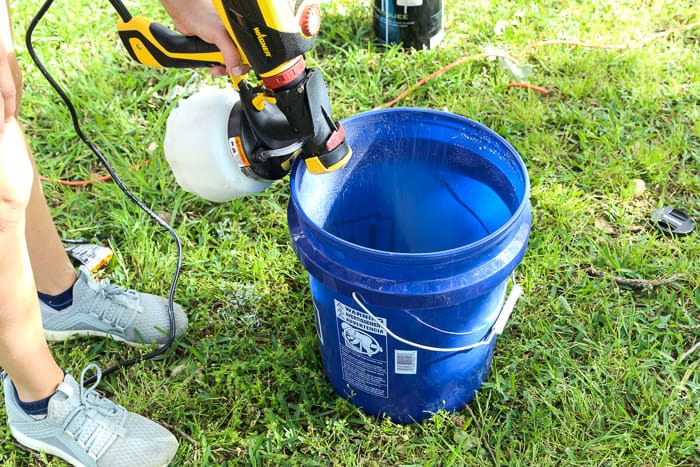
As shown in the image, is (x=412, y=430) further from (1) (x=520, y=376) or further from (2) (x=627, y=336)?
(2) (x=627, y=336)

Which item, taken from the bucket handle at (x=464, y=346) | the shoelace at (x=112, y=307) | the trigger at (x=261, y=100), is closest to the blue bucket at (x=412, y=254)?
the bucket handle at (x=464, y=346)

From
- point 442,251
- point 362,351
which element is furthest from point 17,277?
point 442,251

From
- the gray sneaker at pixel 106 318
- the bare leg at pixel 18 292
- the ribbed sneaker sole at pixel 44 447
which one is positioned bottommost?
the ribbed sneaker sole at pixel 44 447

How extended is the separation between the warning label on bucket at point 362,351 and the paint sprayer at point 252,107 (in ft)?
1.05

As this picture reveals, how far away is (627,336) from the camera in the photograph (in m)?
1.83

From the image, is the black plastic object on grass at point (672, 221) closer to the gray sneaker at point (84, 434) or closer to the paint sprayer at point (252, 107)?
the paint sprayer at point (252, 107)

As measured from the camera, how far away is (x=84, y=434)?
1610mm

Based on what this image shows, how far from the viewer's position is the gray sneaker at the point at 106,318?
1856 millimetres

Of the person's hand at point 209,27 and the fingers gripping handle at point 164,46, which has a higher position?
the person's hand at point 209,27

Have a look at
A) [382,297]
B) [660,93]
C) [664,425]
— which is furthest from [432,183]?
[660,93]

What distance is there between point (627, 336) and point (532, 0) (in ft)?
5.27

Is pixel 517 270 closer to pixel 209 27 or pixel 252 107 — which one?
pixel 252 107

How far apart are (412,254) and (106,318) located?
1.01 meters

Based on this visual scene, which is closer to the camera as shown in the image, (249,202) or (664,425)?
(664,425)
